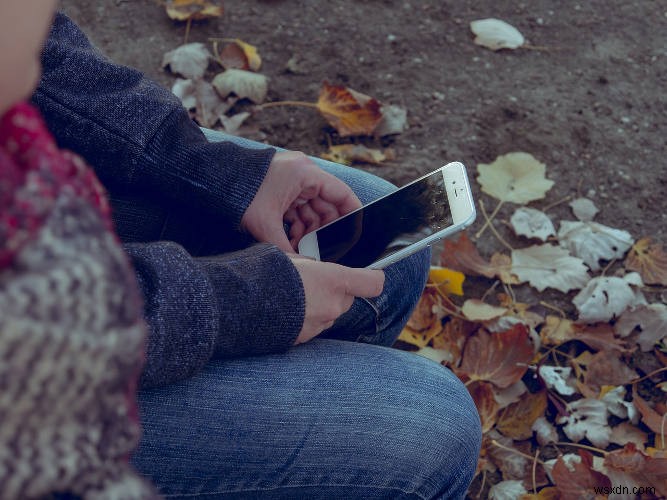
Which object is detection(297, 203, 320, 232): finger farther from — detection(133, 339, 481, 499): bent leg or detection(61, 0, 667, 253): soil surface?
detection(61, 0, 667, 253): soil surface

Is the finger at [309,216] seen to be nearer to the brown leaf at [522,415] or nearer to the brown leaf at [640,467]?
the brown leaf at [522,415]

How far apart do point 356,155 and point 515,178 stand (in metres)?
0.37

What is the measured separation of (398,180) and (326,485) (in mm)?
989

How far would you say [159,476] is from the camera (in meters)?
0.85

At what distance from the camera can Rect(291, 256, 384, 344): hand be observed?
0.98 meters

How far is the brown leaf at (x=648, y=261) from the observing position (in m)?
1.58

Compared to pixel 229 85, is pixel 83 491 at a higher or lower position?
higher

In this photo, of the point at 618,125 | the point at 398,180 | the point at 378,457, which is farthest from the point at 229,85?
the point at 378,457

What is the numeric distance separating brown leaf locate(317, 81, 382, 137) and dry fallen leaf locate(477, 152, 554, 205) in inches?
11.3

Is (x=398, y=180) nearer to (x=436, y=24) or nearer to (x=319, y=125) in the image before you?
(x=319, y=125)

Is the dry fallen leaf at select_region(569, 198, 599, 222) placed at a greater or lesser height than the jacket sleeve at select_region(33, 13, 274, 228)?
lesser

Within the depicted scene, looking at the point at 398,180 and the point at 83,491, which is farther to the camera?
the point at 398,180

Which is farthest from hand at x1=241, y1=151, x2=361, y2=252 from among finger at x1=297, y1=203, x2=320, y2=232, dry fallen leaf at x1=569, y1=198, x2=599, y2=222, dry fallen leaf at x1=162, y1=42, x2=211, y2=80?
dry fallen leaf at x1=162, y1=42, x2=211, y2=80

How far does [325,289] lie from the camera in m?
0.99
